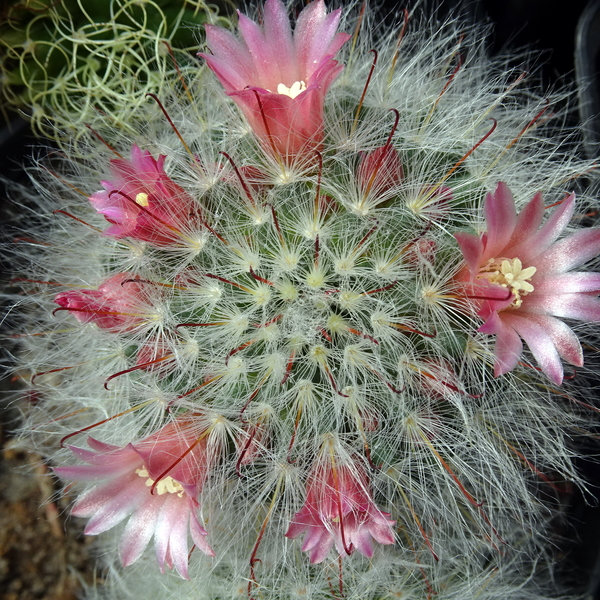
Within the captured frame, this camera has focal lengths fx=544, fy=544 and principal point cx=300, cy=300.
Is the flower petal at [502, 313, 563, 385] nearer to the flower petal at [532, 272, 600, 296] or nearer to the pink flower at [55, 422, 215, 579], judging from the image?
the flower petal at [532, 272, 600, 296]

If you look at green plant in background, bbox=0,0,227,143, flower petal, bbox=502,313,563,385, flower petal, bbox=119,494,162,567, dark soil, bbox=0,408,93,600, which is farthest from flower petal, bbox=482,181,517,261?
dark soil, bbox=0,408,93,600

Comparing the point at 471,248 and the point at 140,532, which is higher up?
the point at 471,248

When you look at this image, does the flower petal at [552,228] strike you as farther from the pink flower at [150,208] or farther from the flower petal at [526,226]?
the pink flower at [150,208]

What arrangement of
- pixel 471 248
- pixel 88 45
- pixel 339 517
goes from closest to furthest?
1. pixel 471 248
2. pixel 339 517
3. pixel 88 45

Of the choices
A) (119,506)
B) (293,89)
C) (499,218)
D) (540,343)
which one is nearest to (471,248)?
(499,218)

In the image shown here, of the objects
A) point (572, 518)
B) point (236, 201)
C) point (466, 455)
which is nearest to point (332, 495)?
point (466, 455)

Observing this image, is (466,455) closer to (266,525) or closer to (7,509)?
(266,525)

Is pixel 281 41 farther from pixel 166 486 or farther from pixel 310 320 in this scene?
pixel 166 486
